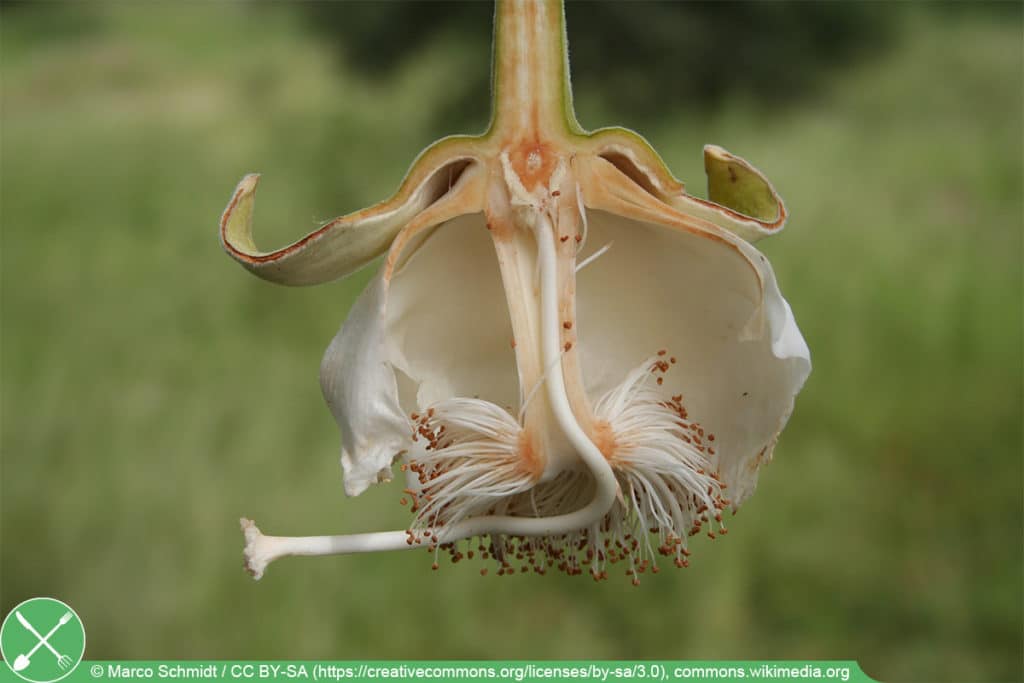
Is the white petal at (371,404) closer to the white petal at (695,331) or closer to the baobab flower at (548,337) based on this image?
the baobab flower at (548,337)

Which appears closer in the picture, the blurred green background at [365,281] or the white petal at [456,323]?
the white petal at [456,323]

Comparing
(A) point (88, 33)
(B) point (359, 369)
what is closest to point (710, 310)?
(B) point (359, 369)

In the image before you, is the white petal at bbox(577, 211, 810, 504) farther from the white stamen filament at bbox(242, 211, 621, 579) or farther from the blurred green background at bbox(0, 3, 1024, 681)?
the blurred green background at bbox(0, 3, 1024, 681)

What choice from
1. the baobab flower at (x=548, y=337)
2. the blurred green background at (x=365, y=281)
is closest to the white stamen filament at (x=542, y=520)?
the baobab flower at (x=548, y=337)

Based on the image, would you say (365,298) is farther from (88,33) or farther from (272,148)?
(88,33)

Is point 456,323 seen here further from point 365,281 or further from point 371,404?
point 365,281

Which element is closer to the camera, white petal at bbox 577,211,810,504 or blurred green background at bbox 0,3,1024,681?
white petal at bbox 577,211,810,504

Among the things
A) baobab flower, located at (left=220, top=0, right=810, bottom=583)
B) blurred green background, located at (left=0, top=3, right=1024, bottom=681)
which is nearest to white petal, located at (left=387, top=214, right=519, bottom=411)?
baobab flower, located at (left=220, top=0, right=810, bottom=583)
